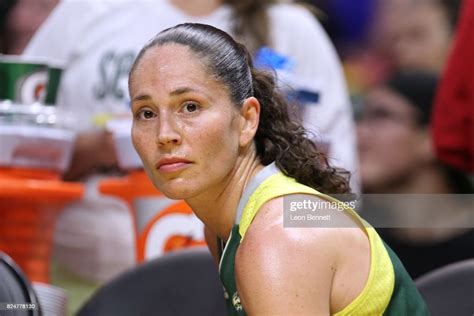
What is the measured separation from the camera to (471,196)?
3.26 m

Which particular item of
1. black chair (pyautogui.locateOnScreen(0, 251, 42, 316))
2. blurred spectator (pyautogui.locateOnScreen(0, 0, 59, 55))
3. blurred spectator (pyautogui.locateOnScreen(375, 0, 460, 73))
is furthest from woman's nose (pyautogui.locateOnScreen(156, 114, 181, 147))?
blurred spectator (pyautogui.locateOnScreen(375, 0, 460, 73))

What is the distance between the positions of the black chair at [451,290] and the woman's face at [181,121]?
55 centimetres

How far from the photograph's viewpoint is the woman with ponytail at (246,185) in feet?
5.50

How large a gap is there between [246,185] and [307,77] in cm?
122

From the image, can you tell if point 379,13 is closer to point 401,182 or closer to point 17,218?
point 401,182

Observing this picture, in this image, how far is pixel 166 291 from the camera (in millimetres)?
2314

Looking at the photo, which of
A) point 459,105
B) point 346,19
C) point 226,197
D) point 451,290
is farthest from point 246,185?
point 346,19

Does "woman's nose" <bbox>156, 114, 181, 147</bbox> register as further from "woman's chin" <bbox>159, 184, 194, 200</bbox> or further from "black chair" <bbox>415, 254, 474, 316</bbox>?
"black chair" <bbox>415, 254, 474, 316</bbox>

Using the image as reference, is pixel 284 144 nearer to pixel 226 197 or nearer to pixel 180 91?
pixel 226 197

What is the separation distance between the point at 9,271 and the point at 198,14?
3.86 feet

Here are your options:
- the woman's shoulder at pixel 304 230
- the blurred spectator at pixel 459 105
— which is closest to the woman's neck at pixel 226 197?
the woman's shoulder at pixel 304 230

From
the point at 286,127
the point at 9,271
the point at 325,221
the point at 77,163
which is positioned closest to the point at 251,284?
the point at 325,221

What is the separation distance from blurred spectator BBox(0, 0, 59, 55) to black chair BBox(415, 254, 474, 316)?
1.54 meters

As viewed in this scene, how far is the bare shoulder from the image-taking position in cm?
164
